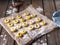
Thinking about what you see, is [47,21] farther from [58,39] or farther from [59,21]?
[58,39]

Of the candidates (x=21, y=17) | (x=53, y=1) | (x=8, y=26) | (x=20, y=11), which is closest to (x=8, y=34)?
(x=8, y=26)

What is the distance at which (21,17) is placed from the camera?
3.90 feet

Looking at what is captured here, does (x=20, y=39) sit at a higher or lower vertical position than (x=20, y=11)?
lower

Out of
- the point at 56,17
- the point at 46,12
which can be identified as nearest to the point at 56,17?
the point at 56,17

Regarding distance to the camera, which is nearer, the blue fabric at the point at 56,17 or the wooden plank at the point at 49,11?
the wooden plank at the point at 49,11

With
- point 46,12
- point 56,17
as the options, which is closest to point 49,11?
point 46,12

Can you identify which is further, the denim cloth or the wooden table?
the denim cloth

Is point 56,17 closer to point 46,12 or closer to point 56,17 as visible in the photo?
point 56,17

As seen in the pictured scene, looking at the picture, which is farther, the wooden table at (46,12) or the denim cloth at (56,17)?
the denim cloth at (56,17)

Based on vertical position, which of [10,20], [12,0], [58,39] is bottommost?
[58,39]

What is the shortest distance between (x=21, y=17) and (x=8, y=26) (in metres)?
0.15

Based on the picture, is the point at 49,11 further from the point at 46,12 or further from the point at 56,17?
the point at 56,17

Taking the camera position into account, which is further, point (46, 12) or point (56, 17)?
point (46, 12)

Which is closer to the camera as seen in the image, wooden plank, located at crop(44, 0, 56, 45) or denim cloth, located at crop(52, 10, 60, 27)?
wooden plank, located at crop(44, 0, 56, 45)
